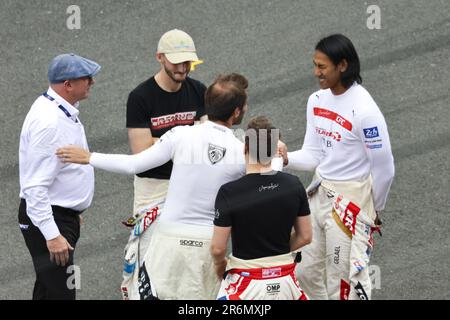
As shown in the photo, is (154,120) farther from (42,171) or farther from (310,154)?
(310,154)

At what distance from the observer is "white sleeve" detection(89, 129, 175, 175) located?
7.01 metres

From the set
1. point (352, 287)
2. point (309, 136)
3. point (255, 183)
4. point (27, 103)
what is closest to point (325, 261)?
point (352, 287)

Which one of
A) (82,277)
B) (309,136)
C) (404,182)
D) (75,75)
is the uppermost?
(75,75)

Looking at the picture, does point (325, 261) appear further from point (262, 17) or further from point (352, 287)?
point (262, 17)

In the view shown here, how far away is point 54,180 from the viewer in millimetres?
7668

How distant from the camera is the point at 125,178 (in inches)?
403

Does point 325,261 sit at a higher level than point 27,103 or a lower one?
lower

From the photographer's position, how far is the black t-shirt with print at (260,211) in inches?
263

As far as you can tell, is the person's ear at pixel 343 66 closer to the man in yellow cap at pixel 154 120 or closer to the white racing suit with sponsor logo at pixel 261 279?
the man in yellow cap at pixel 154 120

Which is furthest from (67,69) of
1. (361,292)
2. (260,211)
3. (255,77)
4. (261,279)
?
(255,77)

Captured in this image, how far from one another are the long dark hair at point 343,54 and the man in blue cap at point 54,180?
1.72m

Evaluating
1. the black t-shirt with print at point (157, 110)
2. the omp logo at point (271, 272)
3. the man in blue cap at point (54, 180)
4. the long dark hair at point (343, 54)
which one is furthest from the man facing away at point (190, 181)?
the long dark hair at point (343, 54)

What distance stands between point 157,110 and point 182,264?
4.68ft
